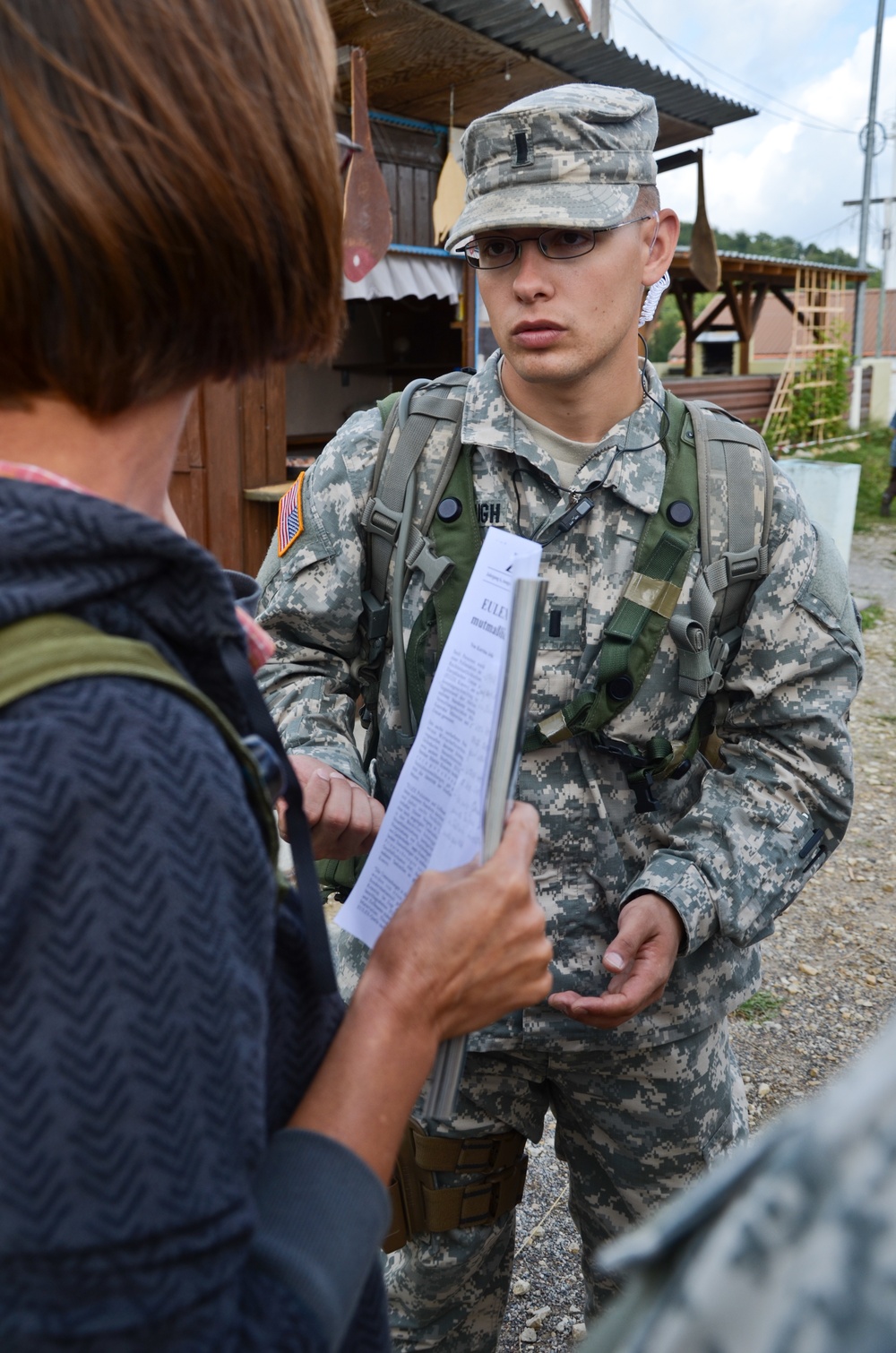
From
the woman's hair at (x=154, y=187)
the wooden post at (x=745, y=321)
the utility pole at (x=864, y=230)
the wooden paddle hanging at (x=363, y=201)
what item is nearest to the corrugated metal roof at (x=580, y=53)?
the wooden paddle hanging at (x=363, y=201)

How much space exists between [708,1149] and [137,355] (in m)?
1.72

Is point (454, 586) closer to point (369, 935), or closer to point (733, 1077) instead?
point (369, 935)

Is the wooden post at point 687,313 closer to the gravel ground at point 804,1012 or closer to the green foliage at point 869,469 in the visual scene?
the green foliage at point 869,469

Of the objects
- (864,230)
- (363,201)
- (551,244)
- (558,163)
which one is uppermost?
(864,230)

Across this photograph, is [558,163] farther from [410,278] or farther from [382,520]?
[410,278]

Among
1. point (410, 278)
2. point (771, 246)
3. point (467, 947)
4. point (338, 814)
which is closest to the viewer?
point (467, 947)

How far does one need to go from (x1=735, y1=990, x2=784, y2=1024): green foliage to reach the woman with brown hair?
3.29 metres

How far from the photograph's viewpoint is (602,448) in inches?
75.9

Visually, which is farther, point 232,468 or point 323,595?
point 232,468

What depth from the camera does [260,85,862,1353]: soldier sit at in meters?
1.87

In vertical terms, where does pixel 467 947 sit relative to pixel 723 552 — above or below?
below

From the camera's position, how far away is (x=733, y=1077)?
6.73ft

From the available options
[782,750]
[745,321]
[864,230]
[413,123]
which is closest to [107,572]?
[782,750]

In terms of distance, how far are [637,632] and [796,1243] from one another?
4.64 ft
